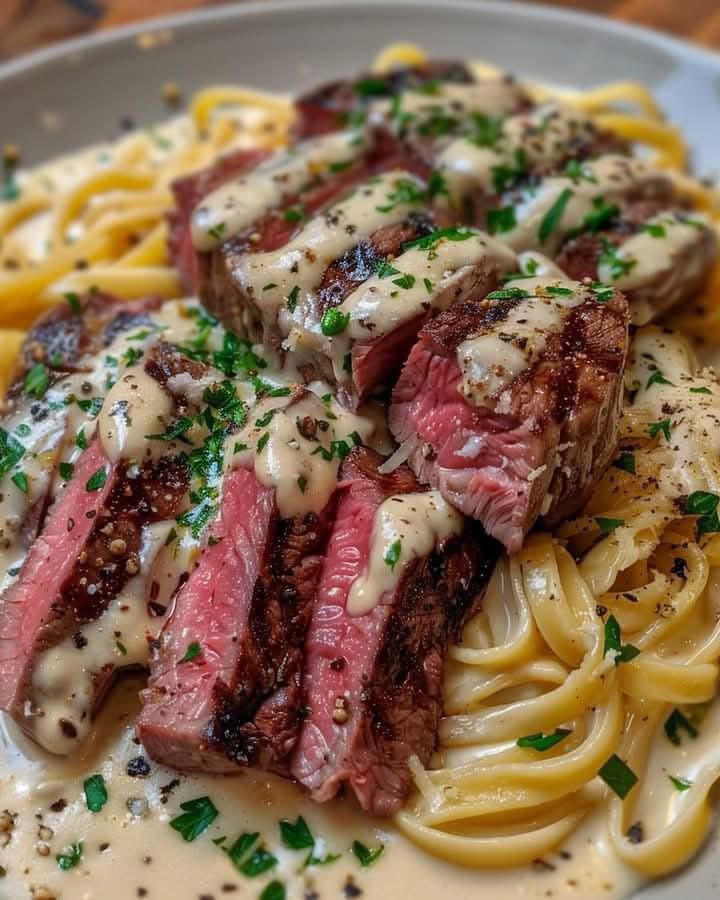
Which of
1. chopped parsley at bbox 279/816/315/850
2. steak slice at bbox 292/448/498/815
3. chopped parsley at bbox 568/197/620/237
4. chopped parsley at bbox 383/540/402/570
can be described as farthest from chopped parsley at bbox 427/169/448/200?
chopped parsley at bbox 279/816/315/850

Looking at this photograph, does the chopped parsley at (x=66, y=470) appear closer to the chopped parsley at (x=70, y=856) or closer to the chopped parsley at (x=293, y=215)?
the chopped parsley at (x=70, y=856)

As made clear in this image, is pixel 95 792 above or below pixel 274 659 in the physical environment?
below

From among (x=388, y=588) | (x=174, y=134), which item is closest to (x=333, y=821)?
A: (x=388, y=588)

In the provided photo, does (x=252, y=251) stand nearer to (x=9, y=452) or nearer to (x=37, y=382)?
(x=37, y=382)

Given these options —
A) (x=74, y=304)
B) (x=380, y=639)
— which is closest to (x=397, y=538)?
(x=380, y=639)

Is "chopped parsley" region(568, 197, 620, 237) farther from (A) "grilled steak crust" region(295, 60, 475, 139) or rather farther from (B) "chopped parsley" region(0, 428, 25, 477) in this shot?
(B) "chopped parsley" region(0, 428, 25, 477)

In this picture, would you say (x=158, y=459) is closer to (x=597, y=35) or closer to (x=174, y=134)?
(x=174, y=134)

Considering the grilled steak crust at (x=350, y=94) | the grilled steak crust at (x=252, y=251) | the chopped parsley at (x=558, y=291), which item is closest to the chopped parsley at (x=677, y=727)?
the chopped parsley at (x=558, y=291)
